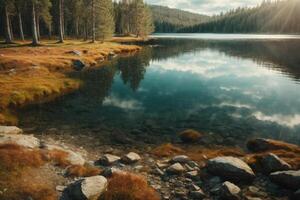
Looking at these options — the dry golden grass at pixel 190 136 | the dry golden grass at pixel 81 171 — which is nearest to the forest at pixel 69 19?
the dry golden grass at pixel 190 136

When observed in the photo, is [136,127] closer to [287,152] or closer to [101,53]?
[287,152]

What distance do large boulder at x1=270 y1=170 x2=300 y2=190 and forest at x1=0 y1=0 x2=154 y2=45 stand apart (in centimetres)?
5864

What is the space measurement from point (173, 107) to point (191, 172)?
14.5m

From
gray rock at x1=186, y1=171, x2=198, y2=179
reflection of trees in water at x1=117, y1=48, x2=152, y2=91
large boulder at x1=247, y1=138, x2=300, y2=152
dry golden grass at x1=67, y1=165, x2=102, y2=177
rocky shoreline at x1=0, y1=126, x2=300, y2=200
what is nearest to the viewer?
rocky shoreline at x1=0, y1=126, x2=300, y2=200

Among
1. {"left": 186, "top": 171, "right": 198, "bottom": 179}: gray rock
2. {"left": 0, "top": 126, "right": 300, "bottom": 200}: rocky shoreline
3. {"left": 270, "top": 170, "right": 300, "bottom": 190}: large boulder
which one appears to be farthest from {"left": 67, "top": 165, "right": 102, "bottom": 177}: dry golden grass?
{"left": 270, "top": 170, "right": 300, "bottom": 190}: large boulder

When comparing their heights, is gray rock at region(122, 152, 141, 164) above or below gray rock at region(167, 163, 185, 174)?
below

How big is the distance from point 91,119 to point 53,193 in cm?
1306

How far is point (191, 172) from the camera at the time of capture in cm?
1599

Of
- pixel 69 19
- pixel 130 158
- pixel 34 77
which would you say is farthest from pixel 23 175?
pixel 69 19

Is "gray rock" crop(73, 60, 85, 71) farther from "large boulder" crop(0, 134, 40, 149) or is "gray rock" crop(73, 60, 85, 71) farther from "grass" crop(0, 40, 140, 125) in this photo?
"large boulder" crop(0, 134, 40, 149)

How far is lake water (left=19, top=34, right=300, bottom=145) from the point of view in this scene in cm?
2327

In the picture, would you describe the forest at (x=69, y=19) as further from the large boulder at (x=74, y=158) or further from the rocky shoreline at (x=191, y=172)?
the rocky shoreline at (x=191, y=172)

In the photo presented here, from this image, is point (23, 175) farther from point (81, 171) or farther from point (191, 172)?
point (191, 172)

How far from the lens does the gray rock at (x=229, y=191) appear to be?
13.3 metres
